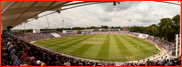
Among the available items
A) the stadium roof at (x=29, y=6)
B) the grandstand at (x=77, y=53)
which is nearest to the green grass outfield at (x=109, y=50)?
the grandstand at (x=77, y=53)

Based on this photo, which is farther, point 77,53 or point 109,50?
point 109,50

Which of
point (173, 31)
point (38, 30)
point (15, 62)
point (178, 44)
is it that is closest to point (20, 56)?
point (15, 62)

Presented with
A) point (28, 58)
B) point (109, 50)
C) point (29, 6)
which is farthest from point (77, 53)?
point (28, 58)

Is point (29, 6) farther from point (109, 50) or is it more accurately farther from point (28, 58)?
point (109, 50)

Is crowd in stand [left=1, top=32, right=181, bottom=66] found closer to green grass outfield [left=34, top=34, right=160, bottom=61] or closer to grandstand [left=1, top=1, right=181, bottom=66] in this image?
grandstand [left=1, top=1, right=181, bottom=66]

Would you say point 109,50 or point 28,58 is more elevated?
point 28,58

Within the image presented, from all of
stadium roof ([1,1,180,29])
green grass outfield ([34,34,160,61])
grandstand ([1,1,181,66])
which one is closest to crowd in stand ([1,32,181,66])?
grandstand ([1,1,181,66])

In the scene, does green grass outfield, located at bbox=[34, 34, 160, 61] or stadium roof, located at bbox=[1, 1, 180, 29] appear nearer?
stadium roof, located at bbox=[1, 1, 180, 29]

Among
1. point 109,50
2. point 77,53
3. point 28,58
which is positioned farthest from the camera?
point 109,50

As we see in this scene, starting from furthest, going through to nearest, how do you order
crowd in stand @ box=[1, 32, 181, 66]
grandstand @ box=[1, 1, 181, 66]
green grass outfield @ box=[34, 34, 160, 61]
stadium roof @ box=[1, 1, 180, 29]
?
green grass outfield @ box=[34, 34, 160, 61], stadium roof @ box=[1, 1, 180, 29], grandstand @ box=[1, 1, 181, 66], crowd in stand @ box=[1, 32, 181, 66]

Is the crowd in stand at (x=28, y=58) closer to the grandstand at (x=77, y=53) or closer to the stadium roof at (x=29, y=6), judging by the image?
the grandstand at (x=77, y=53)

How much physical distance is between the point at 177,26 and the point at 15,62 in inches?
1413

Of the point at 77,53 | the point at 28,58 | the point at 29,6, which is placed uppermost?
the point at 29,6

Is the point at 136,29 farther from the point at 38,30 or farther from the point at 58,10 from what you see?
the point at 58,10
